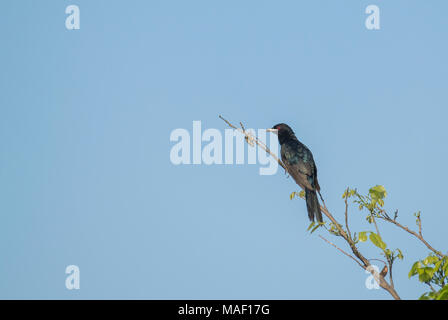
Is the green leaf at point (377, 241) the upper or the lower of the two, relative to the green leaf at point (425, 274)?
upper

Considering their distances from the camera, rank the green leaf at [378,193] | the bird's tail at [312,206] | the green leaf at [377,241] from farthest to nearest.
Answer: the bird's tail at [312,206] → the green leaf at [378,193] → the green leaf at [377,241]

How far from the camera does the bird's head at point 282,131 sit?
12.9 m

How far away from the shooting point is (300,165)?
11.2 metres

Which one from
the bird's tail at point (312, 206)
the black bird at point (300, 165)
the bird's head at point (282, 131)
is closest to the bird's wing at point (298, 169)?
the black bird at point (300, 165)

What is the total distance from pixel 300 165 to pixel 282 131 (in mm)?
2035

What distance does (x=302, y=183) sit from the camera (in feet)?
34.8

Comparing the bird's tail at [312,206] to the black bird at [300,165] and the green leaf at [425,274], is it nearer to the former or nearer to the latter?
the black bird at [300,165]

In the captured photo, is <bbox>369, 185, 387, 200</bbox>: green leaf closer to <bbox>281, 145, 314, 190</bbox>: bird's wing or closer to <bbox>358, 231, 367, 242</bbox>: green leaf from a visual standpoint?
<bbox>358, 231, 367, 242</bbox>: green leaf

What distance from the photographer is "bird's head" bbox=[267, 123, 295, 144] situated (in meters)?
12.9

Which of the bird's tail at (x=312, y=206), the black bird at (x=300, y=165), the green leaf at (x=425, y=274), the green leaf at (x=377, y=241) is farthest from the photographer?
the black bird at (x=300, y=165)

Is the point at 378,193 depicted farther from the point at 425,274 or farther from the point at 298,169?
the point at 298,169
